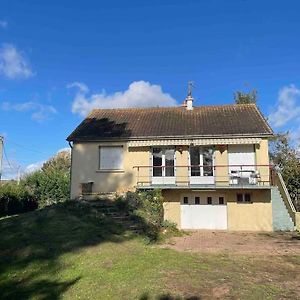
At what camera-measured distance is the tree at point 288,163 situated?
3656cm

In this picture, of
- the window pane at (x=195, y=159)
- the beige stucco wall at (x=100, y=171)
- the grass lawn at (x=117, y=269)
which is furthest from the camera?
the beige stucco wall at (x=100, y=171)

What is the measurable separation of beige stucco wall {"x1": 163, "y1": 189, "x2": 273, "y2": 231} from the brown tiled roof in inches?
182

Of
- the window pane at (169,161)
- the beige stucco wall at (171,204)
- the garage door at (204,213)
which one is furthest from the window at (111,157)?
the garage door at (204,213)

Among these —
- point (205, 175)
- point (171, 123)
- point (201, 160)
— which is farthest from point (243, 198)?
point (171, 123)

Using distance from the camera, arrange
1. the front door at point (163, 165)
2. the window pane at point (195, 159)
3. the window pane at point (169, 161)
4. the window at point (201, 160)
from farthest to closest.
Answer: the window pane at point (169, 161)
the front door at point (163, 165)
the window pane at point (195, 159)
the window at point (201, 160)

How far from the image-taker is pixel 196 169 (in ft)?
96.6

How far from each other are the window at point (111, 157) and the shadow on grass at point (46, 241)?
4.69m

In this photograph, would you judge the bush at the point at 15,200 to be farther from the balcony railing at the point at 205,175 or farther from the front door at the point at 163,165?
the front door at the point at 163,165

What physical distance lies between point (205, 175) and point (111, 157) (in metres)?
7.82

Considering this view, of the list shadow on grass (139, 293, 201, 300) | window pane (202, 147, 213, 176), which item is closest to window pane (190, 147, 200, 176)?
window pane (202, 147, 213, 176)

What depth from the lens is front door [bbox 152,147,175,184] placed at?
29.6 m

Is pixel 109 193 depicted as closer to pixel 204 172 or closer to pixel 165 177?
pixel 165 177

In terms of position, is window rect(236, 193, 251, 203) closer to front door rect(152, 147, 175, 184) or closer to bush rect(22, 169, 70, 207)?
front door rect(152, 147, 175, 184)

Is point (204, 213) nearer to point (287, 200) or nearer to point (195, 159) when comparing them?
point (195, 159)
